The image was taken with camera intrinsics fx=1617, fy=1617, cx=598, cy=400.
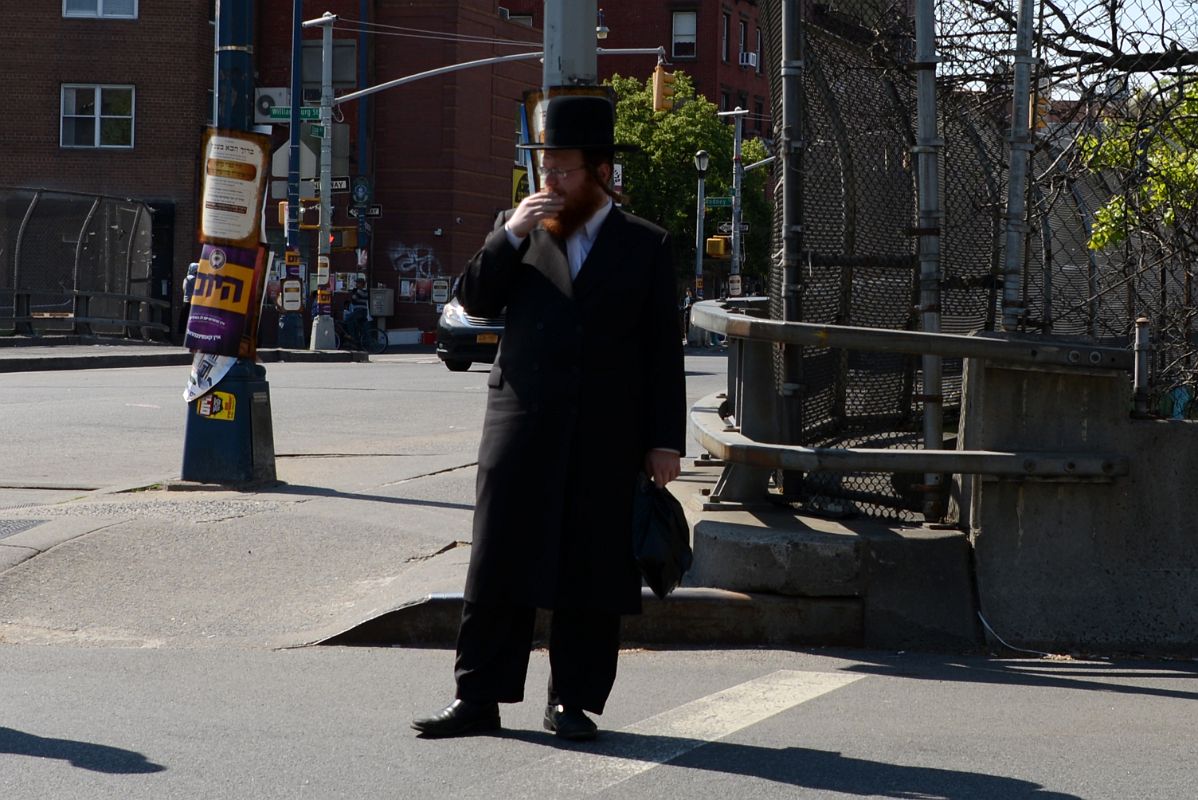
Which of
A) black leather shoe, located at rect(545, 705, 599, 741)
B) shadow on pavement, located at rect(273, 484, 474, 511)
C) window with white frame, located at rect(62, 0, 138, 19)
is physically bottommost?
black leather shoe, located at rect(545, 705, 599, 741)

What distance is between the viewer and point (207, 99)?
136 feet

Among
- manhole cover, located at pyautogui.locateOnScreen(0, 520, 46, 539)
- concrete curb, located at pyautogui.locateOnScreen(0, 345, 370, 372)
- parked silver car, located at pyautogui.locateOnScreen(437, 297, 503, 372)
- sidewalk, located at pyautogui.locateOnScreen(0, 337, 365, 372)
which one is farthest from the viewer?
sidewalk, located at pyautogui.locateOnScreen(0, 337, 365, 372)

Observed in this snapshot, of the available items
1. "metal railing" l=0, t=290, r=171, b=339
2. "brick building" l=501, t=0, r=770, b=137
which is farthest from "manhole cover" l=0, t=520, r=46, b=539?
"brick building" l=501, t=0, r=770, b=137

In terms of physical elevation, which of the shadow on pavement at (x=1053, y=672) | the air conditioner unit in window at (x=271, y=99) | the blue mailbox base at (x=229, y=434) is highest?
the air conditioner unit in window at (x=271, y=99)

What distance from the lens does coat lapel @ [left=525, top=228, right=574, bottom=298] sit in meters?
4.93

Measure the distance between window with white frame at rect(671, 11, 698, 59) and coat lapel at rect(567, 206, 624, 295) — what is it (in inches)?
2609

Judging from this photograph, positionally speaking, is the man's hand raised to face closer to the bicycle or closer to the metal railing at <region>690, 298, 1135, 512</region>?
the metal railing at <region>690, 298, 1135, 512</region>

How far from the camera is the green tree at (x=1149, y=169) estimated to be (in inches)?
291

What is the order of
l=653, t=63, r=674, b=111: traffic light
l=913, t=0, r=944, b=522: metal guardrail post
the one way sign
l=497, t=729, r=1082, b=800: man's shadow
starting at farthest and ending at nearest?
the one way sign < l=653, t=63, r=674, b=111: traffic light < l=913, t=0, r=944, b=522: metal guardrail post < l=497, t=729, r=1082, b=800: man's shadow

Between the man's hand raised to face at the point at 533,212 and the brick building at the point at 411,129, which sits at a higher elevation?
the brick building at the point at 411,129

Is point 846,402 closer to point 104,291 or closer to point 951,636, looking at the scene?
point 951,636

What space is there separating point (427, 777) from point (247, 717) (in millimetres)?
944

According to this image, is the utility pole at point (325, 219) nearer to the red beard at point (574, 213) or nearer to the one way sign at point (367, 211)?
the one way sign at point (367, 211)

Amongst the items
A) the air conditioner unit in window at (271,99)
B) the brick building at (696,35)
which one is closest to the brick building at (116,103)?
the air conditioner unit in window at (271,99)
